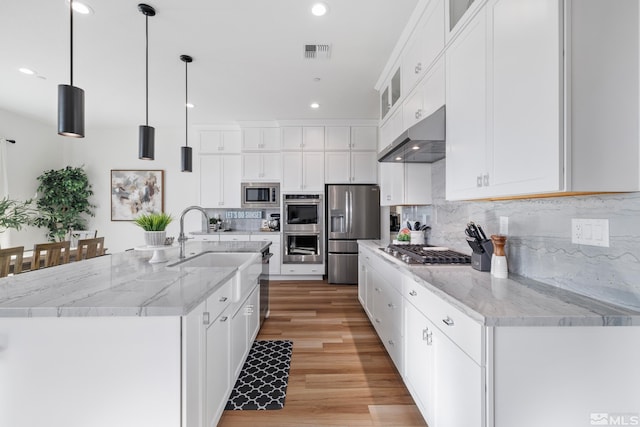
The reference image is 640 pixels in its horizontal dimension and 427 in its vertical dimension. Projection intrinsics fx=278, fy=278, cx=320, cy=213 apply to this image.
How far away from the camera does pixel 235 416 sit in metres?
1.72

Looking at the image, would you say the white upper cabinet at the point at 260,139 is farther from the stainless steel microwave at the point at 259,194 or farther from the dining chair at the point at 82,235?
the dining chair at the point at 82,235

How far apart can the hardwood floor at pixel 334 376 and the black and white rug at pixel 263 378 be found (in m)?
0.05

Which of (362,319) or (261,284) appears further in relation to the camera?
(362,319)

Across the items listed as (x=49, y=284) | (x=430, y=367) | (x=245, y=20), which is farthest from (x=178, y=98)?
(x=430, y=367)

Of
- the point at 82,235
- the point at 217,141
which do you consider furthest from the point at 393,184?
the point at 82,235

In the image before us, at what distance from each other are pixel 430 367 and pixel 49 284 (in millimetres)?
1958

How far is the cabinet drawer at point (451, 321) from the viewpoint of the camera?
104 cm

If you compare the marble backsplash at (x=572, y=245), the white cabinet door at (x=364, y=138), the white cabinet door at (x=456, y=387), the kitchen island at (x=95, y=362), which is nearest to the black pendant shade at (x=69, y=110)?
the kitchen island at (x=95, y=362)

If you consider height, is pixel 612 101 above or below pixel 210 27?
below

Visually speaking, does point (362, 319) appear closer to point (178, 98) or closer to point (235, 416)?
point (235, 416)

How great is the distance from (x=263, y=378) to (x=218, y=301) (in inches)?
37.5

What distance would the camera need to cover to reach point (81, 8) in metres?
2.15

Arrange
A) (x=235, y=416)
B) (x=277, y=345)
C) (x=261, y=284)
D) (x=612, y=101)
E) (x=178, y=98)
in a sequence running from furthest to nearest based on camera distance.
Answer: (x=178, y=98), (x=261, y=284), (x=277, y=345), (x=235, y=416), (x=612, y=101)

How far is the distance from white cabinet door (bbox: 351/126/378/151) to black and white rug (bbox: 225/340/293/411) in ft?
11.2
